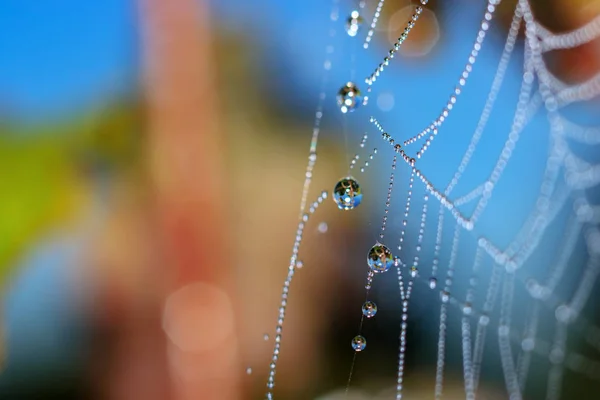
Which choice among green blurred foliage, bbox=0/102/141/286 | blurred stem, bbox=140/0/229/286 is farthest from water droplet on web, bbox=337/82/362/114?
green blurred foliage, bbox=0/102/141/286

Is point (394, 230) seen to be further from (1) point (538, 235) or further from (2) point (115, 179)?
(2) point (115, 179)

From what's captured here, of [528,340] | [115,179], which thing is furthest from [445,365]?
[115,179]

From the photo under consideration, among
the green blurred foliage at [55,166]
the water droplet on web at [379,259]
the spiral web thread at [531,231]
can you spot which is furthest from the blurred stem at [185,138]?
the water droplet on web at [379,259]

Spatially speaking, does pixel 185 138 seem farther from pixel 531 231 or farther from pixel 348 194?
pixel 348 194

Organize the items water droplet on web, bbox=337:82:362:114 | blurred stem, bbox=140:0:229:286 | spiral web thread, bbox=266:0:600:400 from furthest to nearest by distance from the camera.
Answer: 1. blurred stem, bbox=140:0:229:286
2. spiral web thread, bbox=266:0:600:400
3. water droplet on web, bbox=337:82:362:114

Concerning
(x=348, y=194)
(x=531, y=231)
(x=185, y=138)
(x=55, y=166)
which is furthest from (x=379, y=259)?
(x=55, y=166)

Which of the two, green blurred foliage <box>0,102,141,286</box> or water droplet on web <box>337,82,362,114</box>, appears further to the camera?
green blurred foliage <box>0,102,141,286</box>

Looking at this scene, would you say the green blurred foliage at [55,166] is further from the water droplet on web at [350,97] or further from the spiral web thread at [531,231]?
the water droplet on web at [350,97]

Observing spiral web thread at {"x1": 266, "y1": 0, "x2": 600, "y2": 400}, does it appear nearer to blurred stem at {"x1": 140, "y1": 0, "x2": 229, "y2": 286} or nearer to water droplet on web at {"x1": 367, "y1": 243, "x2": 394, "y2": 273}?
water droplet on web at {"x1": 367, "y1": 243, "x2": 394, "y2": 273}
